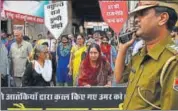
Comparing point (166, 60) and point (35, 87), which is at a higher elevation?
point (166, 60)

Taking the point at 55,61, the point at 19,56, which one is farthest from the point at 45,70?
the point at 19,56

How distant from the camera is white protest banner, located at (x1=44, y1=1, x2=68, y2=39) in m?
3.18

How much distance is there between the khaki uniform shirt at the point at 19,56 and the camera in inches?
122

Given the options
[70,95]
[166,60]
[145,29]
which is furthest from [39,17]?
[166,60]

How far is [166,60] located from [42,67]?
50.7 inches

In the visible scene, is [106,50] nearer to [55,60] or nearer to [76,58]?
[76,58]

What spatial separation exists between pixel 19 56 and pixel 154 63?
1.30 metres

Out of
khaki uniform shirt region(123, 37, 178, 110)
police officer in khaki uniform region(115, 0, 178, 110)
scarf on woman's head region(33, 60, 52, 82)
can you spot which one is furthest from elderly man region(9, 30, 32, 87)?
khaki uniform shirt region(123, 37, 178, 110)

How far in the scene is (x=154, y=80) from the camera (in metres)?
2.11

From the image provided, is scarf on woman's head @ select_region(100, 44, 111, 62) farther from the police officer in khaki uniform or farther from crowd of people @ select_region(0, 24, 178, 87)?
the police officer in khaki uniform

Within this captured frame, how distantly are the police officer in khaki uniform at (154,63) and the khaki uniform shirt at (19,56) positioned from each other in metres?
0.96

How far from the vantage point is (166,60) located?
214 cm

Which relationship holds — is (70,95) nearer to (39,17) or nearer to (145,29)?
(39,17)

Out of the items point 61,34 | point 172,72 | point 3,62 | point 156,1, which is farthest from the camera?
point 61,34
